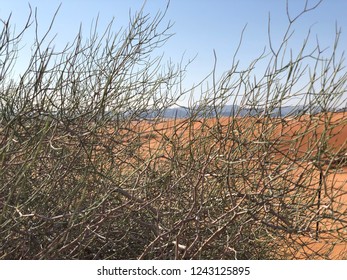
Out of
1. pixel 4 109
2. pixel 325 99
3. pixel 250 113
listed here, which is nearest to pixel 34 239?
pixel 4 109

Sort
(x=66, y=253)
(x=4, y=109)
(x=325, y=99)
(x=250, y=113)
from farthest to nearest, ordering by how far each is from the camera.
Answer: (x=250, y=113), (x=66, y=253), (x=325, y=99), (x=4, y=109)

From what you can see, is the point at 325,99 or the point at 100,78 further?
the point at 100,78

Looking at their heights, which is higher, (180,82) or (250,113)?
(180,82)

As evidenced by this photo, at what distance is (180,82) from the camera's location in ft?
13.2

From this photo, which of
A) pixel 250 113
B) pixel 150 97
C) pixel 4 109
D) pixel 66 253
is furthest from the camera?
pixel 150 97

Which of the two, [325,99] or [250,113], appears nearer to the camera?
[325,99]

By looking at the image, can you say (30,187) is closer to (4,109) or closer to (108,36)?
(4,109)

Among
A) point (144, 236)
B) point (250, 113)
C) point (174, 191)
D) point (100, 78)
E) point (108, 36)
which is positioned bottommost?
point (144, 236)

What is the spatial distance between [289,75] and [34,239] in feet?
4.94

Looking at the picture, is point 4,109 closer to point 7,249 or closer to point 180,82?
point 7,249

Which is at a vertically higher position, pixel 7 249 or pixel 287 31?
pixel 287 31

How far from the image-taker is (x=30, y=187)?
2.78 meters

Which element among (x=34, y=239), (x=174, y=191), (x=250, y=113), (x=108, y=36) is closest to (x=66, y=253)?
(x=34, y=239)

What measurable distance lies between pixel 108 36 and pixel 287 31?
5.72 feet
